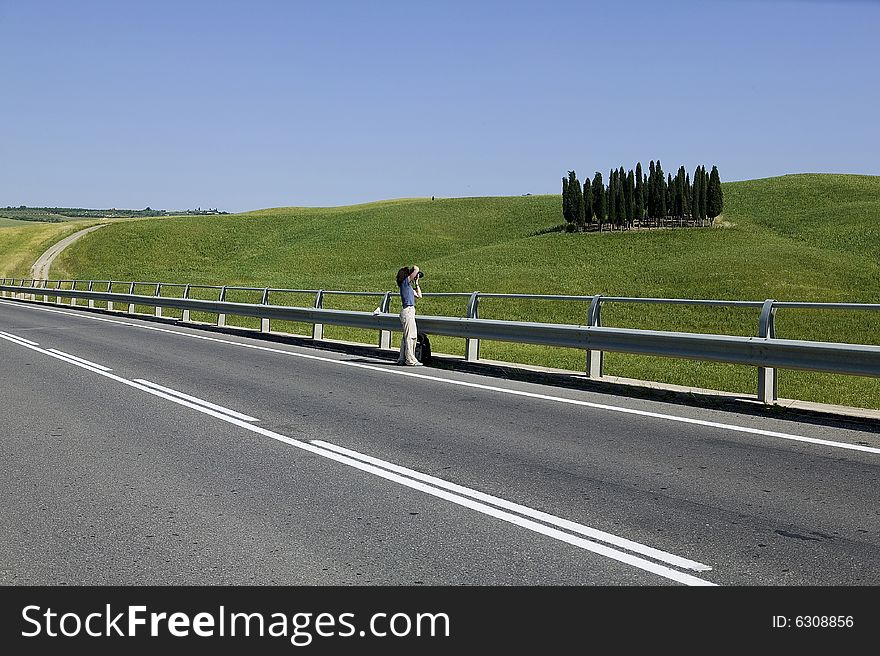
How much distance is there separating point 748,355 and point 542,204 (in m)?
139

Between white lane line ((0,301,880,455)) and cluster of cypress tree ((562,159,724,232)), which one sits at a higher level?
cluster of cypress tree ((562,159,724,232))

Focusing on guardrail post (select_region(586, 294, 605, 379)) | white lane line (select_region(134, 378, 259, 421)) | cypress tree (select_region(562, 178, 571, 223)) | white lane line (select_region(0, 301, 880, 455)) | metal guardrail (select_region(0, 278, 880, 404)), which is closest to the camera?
white lane line (select_region(0, 301, 880, 455))

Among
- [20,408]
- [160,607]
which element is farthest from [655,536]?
[20,408]

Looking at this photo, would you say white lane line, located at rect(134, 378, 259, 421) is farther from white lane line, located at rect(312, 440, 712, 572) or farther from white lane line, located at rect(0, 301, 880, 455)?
white lane line, located at rect(0, 301, 880, 455)

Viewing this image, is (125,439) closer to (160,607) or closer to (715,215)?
(160,607)

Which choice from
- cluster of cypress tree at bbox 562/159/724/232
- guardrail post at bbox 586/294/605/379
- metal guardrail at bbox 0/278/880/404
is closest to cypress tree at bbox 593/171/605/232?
cluster of cypress tree at bbox 562/159/724/232

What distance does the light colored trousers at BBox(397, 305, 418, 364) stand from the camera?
59.0 ft

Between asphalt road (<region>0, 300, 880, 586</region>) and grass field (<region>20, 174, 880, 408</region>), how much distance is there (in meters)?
5.97

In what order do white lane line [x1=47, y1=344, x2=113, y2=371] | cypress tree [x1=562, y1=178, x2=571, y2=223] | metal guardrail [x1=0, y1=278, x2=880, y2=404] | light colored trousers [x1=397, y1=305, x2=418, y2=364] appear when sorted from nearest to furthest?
metal guardrail [x1=0, y1=278, x2=880, y2=404] < white lane line [x1=47, y1=344, x2=113, y2=371] < light colored trousers [x1=397, y1=305, x2=418, y2=364] < cypress tree [x1=562, y1=178, x2=571, y2=223]

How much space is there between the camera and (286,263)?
3878 inches

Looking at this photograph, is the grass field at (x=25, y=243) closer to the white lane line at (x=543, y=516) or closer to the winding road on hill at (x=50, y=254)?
the winding road on hill at (x=50, y=254)

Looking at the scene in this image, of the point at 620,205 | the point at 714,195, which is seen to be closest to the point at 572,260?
the point at 620,205

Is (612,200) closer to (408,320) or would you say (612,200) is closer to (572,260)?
(572,260)

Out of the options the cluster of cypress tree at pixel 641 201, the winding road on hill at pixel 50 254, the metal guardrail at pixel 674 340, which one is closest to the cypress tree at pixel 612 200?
the cluster of cypress tree at pixel 641 201
